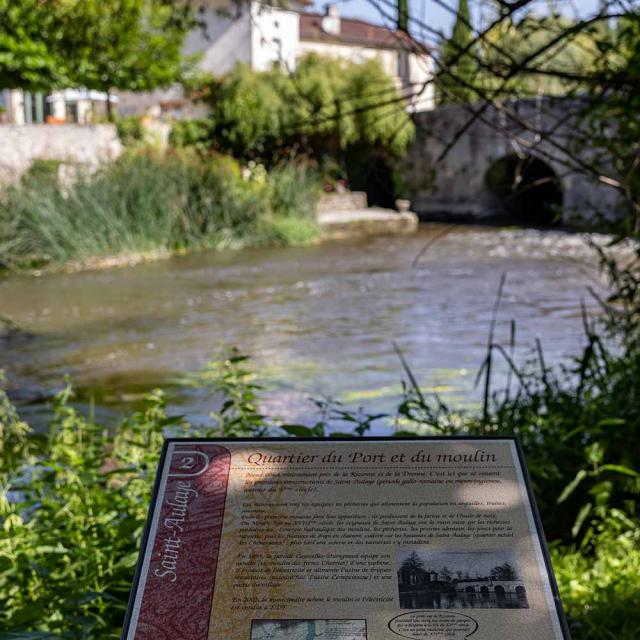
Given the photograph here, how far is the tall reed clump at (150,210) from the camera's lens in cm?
1420

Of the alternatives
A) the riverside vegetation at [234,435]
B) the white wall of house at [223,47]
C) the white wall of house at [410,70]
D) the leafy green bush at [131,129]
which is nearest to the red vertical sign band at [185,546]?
the riverside vegetation at [234,435]

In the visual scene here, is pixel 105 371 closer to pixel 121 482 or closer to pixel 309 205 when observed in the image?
pixel 121 482

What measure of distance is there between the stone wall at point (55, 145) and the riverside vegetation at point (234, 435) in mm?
12167

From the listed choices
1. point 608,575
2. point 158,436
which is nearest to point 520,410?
point 608,575

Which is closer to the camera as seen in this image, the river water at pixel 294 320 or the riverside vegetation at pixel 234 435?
the riverside vegetation at pixel 234 435

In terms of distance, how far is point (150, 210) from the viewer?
15.4 m

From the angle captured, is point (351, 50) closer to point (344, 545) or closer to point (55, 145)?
point (55, 145)

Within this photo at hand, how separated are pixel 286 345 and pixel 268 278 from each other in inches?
173

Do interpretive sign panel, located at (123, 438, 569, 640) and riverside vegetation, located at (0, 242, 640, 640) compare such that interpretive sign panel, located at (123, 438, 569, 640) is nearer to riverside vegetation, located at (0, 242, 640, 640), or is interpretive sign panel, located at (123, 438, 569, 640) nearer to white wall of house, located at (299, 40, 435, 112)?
riverside vegetation, located at (0, 242, 640, 640)

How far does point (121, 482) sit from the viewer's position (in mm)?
4113

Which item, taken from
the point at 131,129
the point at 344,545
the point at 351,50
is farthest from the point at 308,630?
the point at 131,129

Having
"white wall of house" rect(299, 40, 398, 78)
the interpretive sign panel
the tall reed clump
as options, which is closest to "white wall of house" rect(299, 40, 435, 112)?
"white wall of house" rect(299, 40, 398, 78)

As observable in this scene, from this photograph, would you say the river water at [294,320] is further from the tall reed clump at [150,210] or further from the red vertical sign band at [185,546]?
the red vertical sign band at [185,546]

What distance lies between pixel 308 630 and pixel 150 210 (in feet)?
46.3
